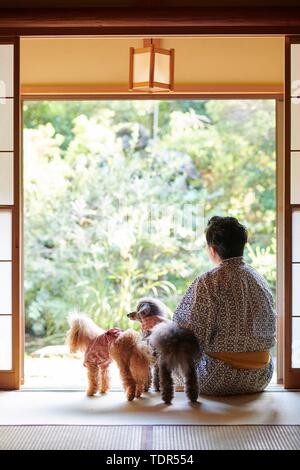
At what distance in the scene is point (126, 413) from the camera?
13.0 feet

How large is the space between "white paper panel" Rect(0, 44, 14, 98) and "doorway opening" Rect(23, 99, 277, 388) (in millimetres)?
4008

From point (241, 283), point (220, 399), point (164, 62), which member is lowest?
point (220, 399)

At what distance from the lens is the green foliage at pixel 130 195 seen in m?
8.75

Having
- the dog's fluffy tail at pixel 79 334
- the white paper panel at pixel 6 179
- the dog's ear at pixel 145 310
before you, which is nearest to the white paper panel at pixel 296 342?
the dog's ear at pixel 145 310

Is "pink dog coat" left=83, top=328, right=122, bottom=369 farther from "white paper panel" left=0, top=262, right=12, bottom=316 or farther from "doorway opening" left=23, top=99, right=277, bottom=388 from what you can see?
"doorway opening" left=23, top=99, right=277, bottom=388

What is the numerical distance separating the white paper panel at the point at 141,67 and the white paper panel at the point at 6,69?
2.84 feet

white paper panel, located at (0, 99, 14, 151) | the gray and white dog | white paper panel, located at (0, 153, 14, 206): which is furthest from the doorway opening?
the gray and white dog
